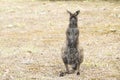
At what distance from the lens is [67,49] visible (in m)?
10.9

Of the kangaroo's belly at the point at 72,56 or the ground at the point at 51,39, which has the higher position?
the kangaroo's belly at the point at 72,56

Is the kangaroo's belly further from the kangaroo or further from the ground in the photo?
the ground

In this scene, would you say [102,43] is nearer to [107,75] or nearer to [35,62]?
[35,62]

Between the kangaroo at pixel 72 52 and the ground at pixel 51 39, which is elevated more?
the kangaroo at pixel 72 52

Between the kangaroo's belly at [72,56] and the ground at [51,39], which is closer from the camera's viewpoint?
the kangaroo's belly at [72,56]

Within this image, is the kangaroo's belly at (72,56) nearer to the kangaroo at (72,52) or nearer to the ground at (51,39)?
the kangaroo at (72,52)

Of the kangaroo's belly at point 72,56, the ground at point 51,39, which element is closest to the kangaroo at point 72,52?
the kangaroo's belly at point 72,56

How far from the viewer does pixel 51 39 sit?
16.4m

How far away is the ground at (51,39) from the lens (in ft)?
37.1

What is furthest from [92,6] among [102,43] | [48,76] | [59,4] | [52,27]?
[48,76]

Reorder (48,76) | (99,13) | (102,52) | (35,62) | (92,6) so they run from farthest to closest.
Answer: (92,6) → (99,13) → (102,52) → (35,62) → (48,76)

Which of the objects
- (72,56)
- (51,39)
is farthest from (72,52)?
(51,39)

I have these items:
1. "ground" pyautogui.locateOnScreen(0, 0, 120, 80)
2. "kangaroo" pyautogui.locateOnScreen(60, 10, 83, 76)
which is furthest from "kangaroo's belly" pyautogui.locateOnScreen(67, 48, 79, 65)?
"ground" pyautogui.locateOnScreen(0, 0, 120, 80)

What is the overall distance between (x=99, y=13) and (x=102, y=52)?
9.41 m
